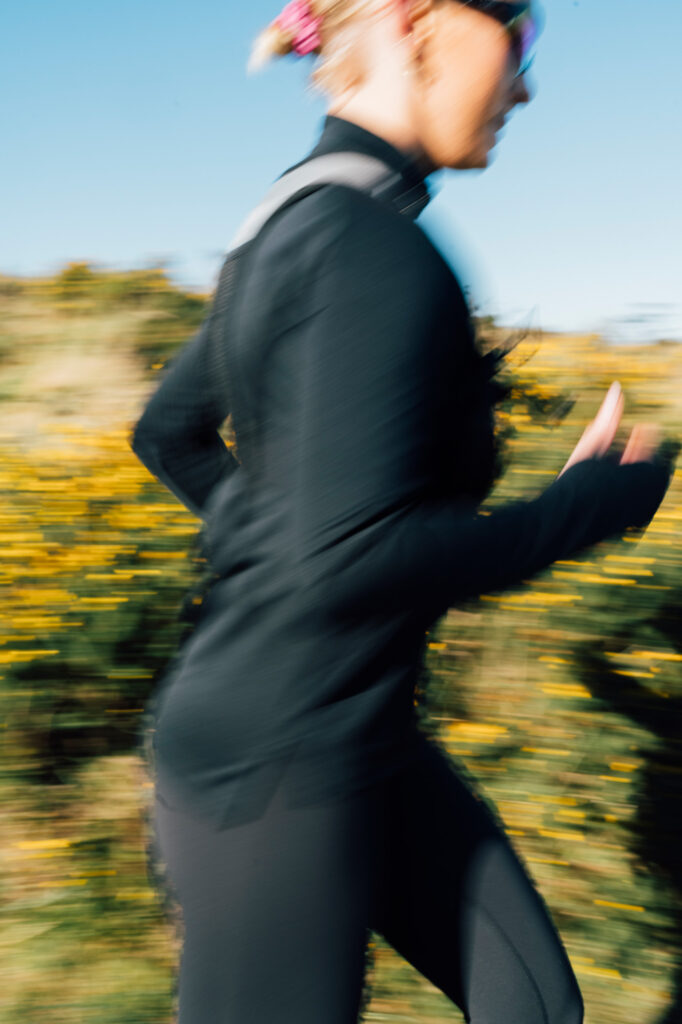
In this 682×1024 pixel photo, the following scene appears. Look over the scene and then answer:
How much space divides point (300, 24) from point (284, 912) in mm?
1179

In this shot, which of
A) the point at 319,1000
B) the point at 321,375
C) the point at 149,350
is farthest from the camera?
the point at 149,350

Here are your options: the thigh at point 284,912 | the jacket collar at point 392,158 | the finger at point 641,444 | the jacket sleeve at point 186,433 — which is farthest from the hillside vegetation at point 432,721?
the thigh at point 284,912

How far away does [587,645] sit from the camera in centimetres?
256

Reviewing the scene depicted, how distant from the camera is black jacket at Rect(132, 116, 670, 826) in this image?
2.91ft

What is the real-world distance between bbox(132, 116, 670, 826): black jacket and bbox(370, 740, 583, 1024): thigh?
0.51ft

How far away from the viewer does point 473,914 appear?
1.18 meters

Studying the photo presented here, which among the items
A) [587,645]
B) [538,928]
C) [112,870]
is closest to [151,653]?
[112,870]

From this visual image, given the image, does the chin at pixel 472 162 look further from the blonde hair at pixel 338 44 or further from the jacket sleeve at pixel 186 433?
the jacket sleeve at pixel 186 433

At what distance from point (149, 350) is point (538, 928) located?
→ 138 inches

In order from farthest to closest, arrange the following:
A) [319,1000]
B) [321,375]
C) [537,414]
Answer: [537,414] → [319,1000] → [321,375]

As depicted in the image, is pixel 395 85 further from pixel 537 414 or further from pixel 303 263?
pixel 537 414

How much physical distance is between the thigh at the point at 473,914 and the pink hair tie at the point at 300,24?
1.02 metres

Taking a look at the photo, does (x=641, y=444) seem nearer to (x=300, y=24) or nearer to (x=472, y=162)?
(x=472, y=162)

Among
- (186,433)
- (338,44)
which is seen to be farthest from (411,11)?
(186,433)
